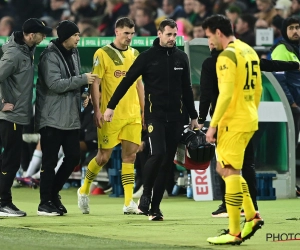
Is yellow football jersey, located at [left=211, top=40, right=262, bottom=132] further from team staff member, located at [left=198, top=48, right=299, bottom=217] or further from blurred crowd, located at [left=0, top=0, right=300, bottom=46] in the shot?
blurred crowd, located at [left=0, top=0, right=300, bottom=46]

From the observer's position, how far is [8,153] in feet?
37.7

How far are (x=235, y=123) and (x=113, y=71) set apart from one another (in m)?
3.40

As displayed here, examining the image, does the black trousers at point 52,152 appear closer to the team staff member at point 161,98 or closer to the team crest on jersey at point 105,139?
the team crest on jersey at point 105,139

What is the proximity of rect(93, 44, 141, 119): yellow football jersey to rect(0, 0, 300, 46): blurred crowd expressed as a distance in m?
6.80

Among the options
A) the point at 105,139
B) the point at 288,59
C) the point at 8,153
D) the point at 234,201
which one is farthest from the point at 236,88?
the point at 288,59

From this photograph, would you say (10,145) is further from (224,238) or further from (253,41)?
(253,41)

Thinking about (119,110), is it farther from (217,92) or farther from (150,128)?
(217,92)

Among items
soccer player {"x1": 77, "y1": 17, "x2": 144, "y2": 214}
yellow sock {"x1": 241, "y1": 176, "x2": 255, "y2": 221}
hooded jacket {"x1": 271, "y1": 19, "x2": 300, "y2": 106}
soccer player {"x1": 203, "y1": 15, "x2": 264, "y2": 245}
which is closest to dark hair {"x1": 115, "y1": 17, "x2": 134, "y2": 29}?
soccer player {"x1": 77, "y1": 17, "x2": 144, "y2": 214}

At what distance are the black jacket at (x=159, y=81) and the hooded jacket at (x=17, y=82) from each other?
107cm

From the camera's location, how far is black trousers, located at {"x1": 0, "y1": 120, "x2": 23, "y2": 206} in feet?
37.5

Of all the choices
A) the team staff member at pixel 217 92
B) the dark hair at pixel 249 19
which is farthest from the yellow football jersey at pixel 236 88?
the dark hair at pixel 249 19

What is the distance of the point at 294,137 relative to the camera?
15.6 m

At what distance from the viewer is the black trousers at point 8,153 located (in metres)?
11.4

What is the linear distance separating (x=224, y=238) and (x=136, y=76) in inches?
113
